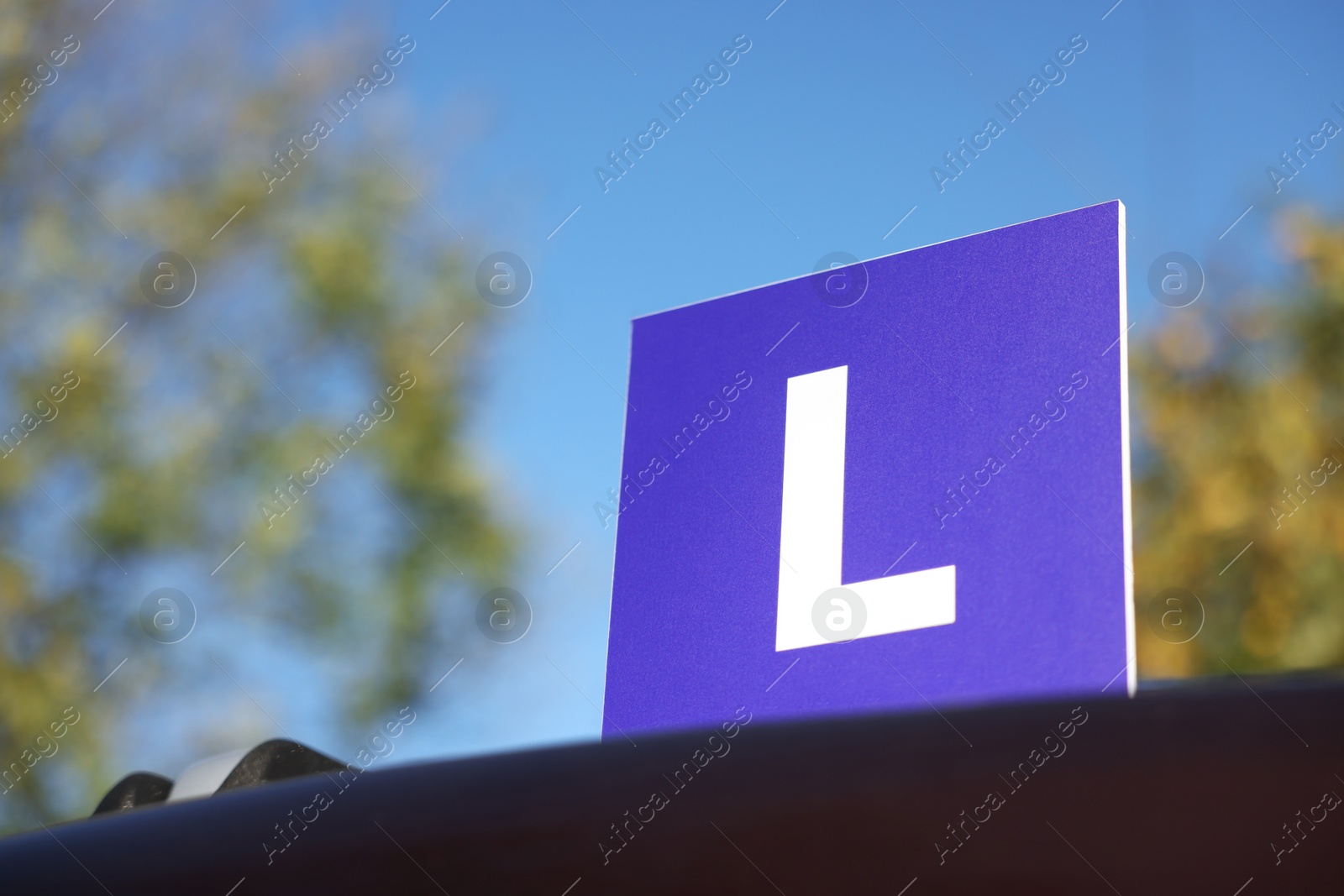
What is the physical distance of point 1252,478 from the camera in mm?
14180

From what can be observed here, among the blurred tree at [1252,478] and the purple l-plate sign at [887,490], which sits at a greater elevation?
the purple l-plate sign at [887,490]

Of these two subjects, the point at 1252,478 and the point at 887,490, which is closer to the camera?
the point at 887,490

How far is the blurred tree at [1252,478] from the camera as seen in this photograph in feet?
43.3

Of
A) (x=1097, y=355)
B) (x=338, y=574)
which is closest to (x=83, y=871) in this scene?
(x=1097, y=355)

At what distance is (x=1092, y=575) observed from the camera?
1765mm

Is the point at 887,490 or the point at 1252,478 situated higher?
the point at 887,490

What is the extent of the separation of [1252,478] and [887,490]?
44.3 feet

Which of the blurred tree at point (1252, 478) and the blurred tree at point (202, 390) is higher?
the blurred tree at point (202, 390)

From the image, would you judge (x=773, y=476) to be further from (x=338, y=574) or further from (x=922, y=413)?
(x=338, y=574)

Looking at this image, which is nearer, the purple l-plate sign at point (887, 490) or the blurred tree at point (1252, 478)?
the purple l-plate sign at point (887, 490)

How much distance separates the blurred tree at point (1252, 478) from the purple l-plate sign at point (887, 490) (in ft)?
37.3

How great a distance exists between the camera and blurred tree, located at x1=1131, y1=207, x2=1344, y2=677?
520 inches

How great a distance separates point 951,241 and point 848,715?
4.35ft

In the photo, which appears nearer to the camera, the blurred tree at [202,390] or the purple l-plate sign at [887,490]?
the purple l-plate sign at [887,490]
